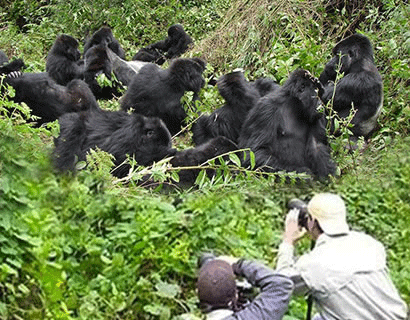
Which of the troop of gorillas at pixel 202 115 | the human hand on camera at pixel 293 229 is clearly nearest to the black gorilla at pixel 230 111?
the troop of gorillas at pixel 202 115

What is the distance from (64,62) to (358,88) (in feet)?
12.0

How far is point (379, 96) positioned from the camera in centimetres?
685

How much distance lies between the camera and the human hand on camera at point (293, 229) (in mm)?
3170

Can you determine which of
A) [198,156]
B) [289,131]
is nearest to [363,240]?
[198,156]

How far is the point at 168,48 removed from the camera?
11.4m

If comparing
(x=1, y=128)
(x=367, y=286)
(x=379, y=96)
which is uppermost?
(x=1, y=128)

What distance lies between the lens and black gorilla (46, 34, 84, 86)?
8.55m

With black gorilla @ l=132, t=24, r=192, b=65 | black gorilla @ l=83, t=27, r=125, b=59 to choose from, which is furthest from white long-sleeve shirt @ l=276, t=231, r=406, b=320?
black gorilla @ l=132, t=24, r=192, b=65

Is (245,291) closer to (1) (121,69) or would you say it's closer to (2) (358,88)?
(2) (358,88)

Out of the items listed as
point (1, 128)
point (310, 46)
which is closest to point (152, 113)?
point (310, 46)

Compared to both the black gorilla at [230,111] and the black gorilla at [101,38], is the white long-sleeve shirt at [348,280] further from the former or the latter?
the black gorilla at [101,38]

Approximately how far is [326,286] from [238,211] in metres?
0.86

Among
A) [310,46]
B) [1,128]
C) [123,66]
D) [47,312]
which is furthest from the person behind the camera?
[123,66]

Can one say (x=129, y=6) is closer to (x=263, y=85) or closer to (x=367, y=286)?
(x=263, y=85)
